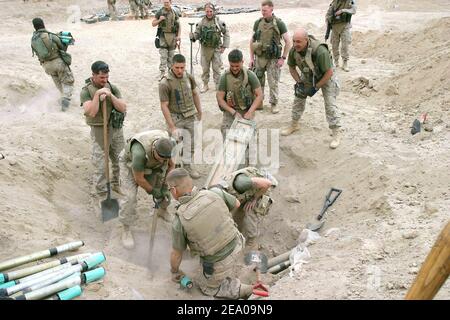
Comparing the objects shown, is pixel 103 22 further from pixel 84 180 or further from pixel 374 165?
pixel 374 165

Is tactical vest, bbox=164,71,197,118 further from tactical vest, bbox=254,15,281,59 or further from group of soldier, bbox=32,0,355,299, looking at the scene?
tactical vest, bbox=254,15,281,59

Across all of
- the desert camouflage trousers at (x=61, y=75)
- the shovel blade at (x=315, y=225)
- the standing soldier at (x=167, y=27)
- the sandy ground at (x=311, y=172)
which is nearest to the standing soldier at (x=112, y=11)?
the sandy ground at (x=311, y=172)

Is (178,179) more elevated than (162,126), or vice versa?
(178,179)

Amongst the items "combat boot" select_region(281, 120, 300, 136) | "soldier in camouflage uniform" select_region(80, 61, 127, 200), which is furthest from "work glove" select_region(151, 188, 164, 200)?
"combat boot" select_region(281, 120, 300, 136)

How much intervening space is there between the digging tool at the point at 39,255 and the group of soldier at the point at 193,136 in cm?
99

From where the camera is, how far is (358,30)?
12.7 meters

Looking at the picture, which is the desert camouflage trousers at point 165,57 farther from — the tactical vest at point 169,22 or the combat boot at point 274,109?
the combat boot at point 274,109

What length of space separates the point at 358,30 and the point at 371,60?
2.41 metres

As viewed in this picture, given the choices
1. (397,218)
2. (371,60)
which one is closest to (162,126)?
(397,218)

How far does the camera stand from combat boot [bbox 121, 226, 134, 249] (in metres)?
5.38

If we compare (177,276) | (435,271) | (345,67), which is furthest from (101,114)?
(345,67)

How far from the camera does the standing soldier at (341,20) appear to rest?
9.33 meters

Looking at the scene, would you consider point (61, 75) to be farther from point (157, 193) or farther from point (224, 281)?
point (224, 281)

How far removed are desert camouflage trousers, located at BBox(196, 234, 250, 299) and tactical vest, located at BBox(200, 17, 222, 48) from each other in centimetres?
526
